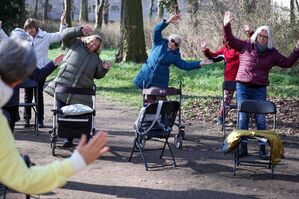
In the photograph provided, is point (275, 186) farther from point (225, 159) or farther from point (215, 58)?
point (215, 58)

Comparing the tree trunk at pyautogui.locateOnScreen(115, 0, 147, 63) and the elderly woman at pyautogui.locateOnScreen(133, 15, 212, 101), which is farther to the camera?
the tree trunk at pyautogui.locateOnScreen(115, 0, 147, 63)

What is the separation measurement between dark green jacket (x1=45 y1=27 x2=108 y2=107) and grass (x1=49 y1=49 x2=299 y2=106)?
546 cm

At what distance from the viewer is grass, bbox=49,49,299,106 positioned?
15328 mm

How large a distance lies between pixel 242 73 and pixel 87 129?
2548 mm

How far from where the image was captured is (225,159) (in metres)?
8.52

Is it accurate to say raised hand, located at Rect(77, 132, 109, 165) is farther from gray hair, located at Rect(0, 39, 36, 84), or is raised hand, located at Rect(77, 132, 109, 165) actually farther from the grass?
the grass

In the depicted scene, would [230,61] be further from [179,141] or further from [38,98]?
[38,98]

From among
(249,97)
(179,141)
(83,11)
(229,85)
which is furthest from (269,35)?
(83,11)

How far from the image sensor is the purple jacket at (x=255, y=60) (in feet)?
27.7

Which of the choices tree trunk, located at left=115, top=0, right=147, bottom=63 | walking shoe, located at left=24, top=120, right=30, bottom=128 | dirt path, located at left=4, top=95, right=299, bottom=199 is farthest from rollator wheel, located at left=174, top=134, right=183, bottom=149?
tree trunk, located at left=115, top=0, right=147, bottom=63

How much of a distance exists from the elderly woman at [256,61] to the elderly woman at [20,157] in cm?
559

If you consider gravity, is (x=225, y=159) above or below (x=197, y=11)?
below

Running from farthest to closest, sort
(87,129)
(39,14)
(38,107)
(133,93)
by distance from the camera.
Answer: (39,14), (133,93), (38,107), (87,129)

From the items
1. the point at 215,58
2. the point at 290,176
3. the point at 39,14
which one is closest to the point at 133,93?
the point at 215,58
